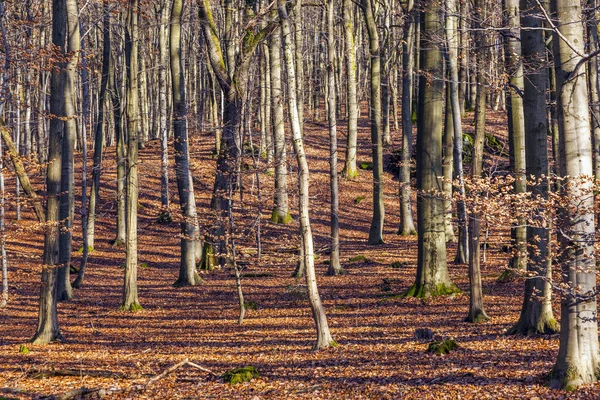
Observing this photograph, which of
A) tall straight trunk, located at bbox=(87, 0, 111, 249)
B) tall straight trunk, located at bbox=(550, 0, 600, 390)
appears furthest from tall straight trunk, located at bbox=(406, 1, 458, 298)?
tall straight trunk, located at bbox=(87, 0, 111, 249)

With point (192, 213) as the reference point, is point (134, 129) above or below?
above

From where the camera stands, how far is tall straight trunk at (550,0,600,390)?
6.71 meters

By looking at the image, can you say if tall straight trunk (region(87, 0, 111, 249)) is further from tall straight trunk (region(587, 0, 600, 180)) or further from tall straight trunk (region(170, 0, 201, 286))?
tall straight trunk (region(587, 0, 600, 180))

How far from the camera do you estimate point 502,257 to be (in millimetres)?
17750

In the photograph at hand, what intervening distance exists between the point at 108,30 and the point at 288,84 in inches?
485

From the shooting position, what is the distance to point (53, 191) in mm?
12852

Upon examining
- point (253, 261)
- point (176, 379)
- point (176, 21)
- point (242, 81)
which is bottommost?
point (176, 379)

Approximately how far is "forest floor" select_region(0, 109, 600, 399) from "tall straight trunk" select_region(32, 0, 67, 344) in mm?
400

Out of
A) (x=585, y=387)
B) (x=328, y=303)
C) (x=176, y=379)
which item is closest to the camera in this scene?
(x=585, y=387)

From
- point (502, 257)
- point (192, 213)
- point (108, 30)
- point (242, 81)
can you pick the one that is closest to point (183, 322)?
point (192, 213)

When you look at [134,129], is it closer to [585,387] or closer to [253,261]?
[253,261]

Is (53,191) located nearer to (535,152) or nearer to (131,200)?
(131,200)

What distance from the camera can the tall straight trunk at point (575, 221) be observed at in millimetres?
6715

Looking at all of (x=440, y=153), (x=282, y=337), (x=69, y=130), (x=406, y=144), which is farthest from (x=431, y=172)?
(x=406, y=144)
